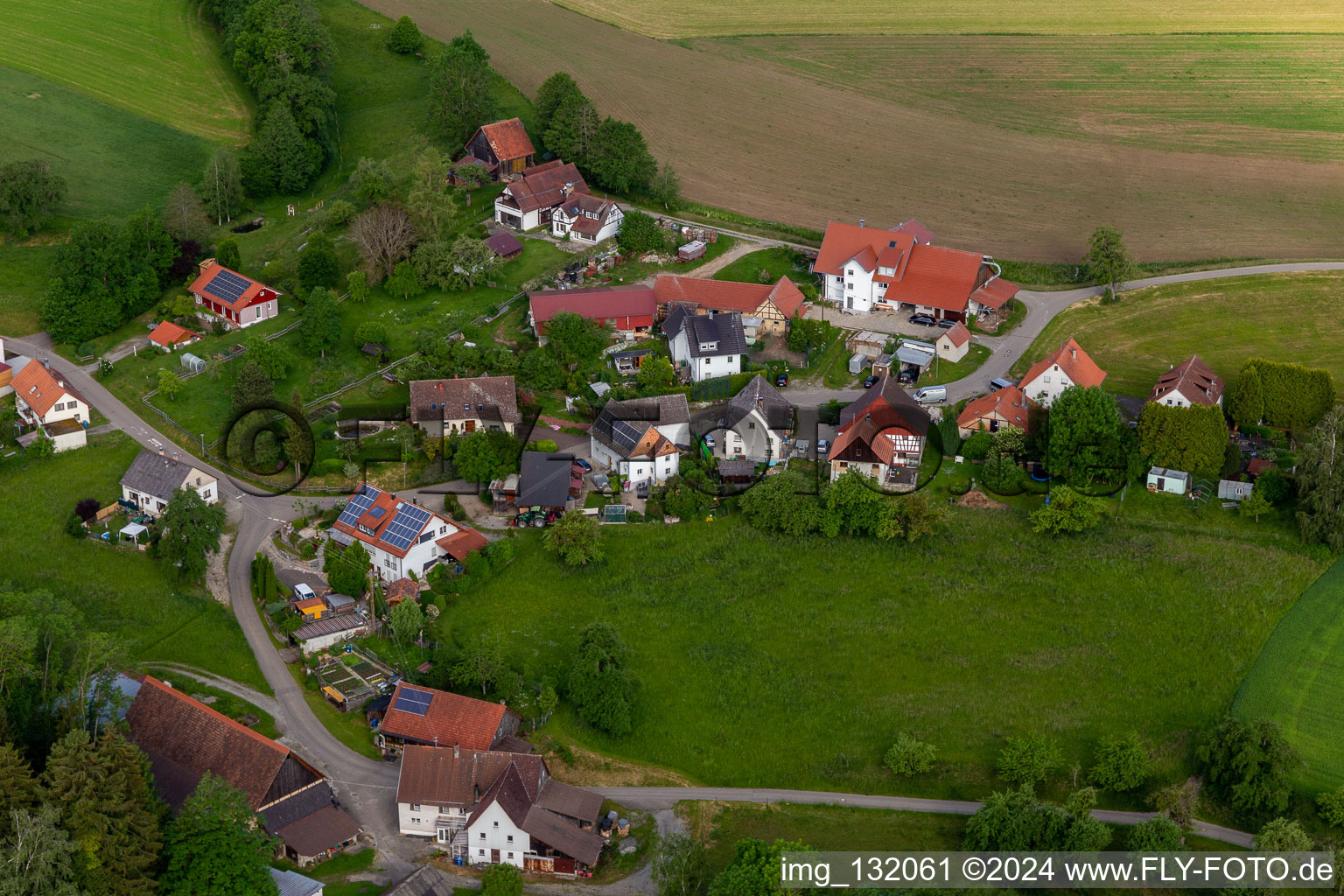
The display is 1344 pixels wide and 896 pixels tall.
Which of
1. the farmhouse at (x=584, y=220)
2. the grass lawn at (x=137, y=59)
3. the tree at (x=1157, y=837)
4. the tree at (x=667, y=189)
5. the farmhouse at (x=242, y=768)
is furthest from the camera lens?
the grass lawn at (x=137, y=59)

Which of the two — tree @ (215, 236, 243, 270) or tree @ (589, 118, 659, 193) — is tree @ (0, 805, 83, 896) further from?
tree @ (589, 118, 659, 193)

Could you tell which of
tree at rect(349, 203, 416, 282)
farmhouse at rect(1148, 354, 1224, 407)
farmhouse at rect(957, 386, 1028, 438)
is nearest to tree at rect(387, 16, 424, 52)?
tree at rect(349, 203, 416, 282)

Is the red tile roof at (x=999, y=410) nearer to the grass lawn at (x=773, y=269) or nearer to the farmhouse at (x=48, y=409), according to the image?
the grass lawn at (x=773, y=269)

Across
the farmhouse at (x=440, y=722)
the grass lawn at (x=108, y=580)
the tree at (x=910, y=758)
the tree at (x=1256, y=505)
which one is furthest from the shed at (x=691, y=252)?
the tree at (x=910, y=758)

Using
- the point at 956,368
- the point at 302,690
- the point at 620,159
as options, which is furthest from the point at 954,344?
the point at 302,690

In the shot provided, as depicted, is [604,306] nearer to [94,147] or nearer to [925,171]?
[925,171]

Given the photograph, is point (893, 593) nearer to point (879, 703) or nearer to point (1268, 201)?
point (879, 703)
